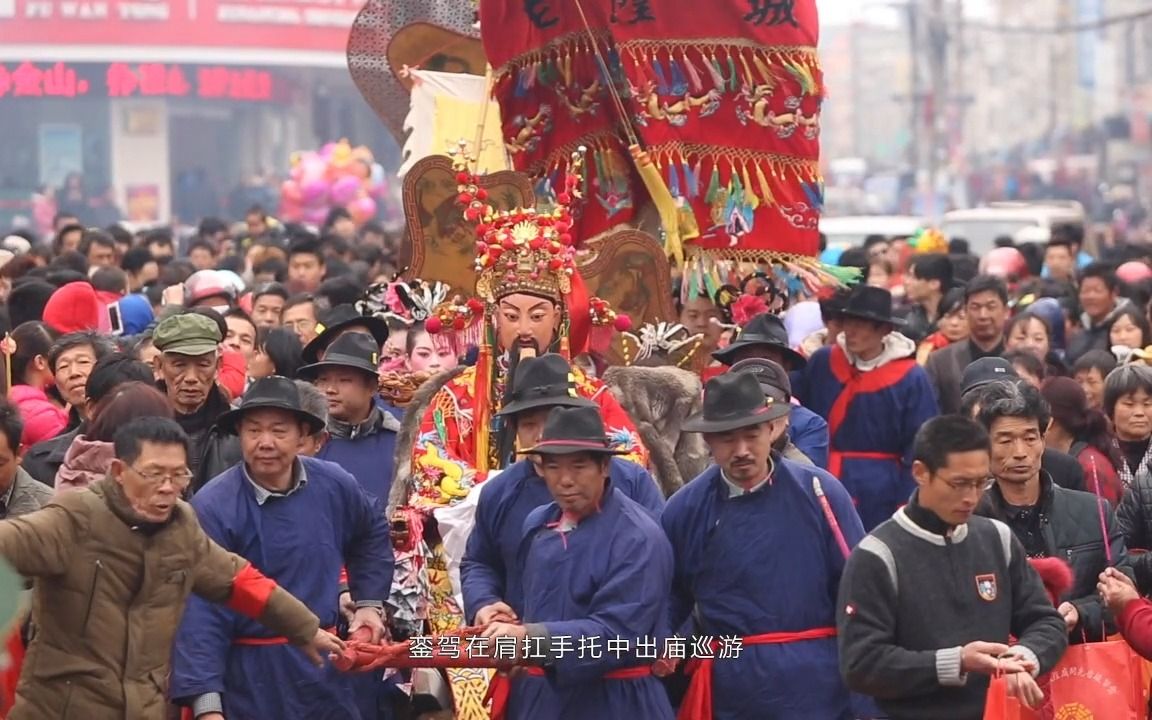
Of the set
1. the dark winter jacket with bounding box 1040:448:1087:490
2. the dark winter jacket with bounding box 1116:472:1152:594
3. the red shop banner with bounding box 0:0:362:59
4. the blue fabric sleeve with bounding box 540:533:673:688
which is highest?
the red shop banner with bounding box 0:0:362:59

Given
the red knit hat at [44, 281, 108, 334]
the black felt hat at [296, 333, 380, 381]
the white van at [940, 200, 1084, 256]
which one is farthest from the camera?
the white van at [940, 200, 1084, 256]

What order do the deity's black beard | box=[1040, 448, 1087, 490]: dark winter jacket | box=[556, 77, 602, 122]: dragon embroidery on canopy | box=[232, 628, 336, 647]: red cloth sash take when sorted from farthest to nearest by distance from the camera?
1. box=[556, 77, 602, 122]: dragon embroidery on canopy
2. the deity's black beard
3. box=[1040, 448, 1087, 490]: dark winter jacket
4. box=[232, 628, 336, 647]: red cloth sash

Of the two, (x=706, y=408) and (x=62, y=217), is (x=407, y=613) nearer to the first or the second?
(x=706, y=408)

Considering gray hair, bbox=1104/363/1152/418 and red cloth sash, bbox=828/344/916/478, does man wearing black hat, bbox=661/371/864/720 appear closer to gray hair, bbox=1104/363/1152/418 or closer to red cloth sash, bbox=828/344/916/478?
gray hair, bbox=1104/363/1152/418

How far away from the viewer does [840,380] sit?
10008 millimetres

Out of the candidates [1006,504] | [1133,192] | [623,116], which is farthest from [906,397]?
[1133,192]

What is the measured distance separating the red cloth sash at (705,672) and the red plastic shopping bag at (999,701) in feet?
2.98

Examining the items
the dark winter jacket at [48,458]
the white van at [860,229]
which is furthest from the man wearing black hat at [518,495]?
the white van at [860,229]

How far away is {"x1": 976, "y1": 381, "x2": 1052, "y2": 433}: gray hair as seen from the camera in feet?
22.2

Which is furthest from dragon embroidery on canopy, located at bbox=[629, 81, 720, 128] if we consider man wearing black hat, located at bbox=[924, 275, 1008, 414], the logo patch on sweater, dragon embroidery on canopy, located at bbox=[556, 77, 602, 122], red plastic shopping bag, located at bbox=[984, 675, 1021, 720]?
red plastic shopping bag, located at bbox=[984, 675, 1021, 720]

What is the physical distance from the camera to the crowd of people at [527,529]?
598cm

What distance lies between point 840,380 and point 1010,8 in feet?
285

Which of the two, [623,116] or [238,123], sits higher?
[238,123]

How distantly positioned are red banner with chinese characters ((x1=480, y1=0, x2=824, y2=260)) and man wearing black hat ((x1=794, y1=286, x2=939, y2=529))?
0.66 meters
